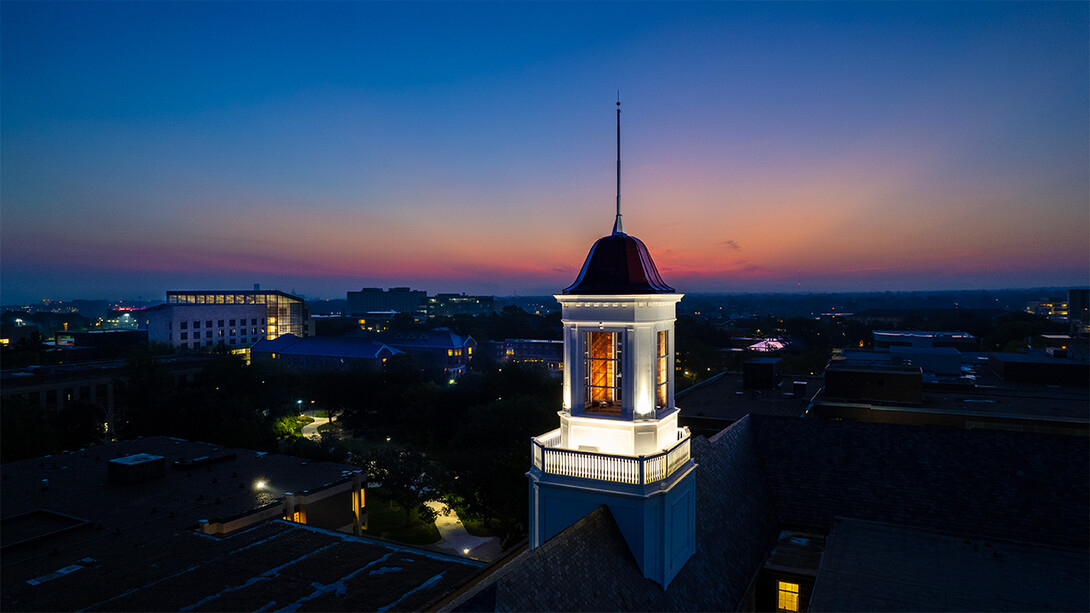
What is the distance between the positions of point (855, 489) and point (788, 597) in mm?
5890

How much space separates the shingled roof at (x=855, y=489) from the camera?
14070 mm

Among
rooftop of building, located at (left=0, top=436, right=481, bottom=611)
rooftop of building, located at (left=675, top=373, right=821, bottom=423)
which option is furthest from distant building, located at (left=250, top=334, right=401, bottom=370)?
rooftop of building, located at (left=0, top=436, right=481, bottom=611)

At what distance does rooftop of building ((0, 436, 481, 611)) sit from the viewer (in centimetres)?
1608

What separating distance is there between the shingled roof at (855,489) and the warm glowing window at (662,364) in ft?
10.0

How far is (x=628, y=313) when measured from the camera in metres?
12.1

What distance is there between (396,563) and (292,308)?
132 meters

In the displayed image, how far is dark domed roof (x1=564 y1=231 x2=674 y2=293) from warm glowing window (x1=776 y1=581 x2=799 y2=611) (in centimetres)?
942

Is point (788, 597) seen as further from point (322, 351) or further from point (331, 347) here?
point (322, 351)

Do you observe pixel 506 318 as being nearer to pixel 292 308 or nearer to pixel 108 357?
pixel 292 308

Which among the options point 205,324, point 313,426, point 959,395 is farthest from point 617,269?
point 205,324

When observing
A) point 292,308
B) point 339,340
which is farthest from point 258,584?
point 292,308

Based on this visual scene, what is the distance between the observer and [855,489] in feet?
64.5

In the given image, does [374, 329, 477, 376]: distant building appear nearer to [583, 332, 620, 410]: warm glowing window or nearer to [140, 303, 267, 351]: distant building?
[140, 303, 267, 351]: distant building

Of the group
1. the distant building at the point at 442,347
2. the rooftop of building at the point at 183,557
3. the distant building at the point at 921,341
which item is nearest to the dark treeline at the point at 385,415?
the distant building at the point at 442,347
